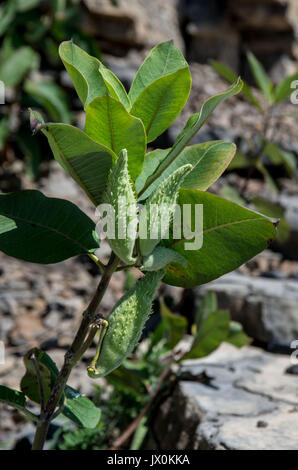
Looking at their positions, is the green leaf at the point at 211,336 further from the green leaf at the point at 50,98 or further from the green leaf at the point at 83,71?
the green leaf at the point at 50,98

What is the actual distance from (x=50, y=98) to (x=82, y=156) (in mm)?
2897

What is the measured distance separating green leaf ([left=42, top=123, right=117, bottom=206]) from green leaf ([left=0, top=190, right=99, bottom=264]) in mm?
Result: 58

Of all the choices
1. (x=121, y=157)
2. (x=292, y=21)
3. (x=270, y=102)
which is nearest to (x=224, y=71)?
(x=270, y=102)

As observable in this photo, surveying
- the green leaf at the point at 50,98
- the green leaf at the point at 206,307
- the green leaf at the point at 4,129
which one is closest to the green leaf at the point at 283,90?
the green leaf at the point at 206,307

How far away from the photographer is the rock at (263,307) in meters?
2.34

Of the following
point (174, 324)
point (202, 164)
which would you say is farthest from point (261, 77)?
point (202, 164)

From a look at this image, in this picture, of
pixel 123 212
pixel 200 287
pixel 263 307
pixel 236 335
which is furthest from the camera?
pixel 200 287

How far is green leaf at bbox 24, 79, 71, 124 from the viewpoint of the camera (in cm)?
339

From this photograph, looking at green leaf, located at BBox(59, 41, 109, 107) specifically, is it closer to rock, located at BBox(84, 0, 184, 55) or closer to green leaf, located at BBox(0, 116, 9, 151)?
Answer: green leaf, located at BBox(0, 116, 9, 151)

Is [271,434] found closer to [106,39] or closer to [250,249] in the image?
[250,249]

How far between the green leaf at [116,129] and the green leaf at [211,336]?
0.94 m

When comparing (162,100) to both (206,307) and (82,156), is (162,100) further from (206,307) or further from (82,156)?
(206,307)

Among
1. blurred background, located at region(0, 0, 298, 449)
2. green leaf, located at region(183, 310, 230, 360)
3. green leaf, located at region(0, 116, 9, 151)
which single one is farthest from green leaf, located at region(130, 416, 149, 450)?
green leaf, located at region(0, 116, 9, 151)

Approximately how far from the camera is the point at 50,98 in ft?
11.3
